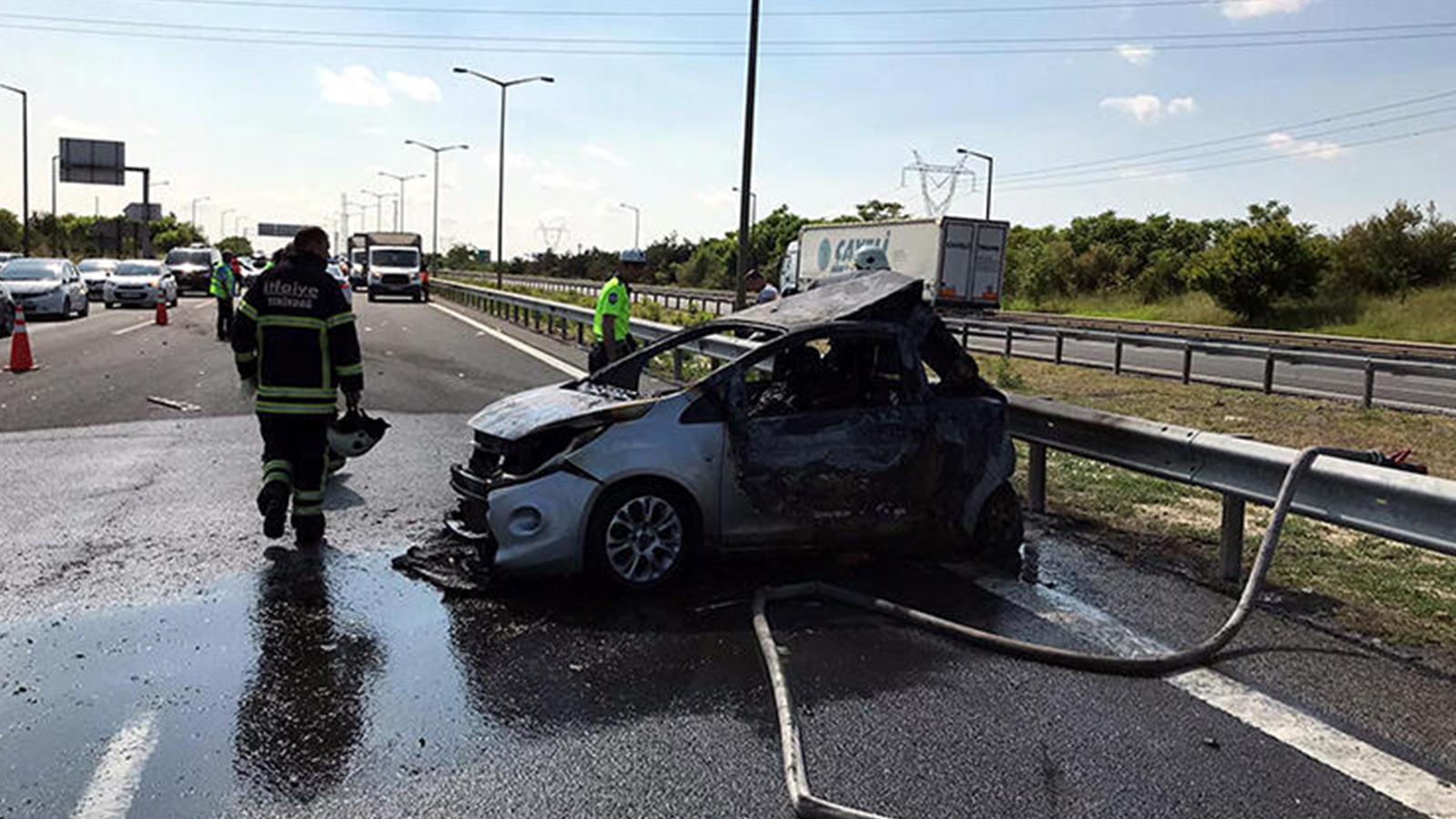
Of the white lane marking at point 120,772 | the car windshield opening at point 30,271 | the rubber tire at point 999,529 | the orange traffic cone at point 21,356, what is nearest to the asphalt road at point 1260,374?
the rubber tire at point 999,529

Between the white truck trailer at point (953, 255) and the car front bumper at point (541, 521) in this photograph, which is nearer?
the car front bumper at point (541, 521)

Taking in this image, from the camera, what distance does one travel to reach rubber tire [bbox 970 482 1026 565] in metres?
6.72

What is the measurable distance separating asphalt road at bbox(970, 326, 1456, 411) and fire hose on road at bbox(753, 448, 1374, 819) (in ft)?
40.9

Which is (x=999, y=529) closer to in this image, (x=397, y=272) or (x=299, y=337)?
(x=299, y=337)

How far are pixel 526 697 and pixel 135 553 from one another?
3.23 metres

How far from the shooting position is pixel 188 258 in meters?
46.0

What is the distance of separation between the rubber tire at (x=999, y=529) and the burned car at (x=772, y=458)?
11 mm

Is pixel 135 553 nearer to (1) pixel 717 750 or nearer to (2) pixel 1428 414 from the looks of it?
(1) pixel 717 750

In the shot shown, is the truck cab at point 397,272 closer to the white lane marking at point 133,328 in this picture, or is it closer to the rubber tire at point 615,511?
the white lane marking at point 133,328

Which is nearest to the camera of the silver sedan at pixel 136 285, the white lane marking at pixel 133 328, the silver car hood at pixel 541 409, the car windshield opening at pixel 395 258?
the silver car hood at pixel 541 409

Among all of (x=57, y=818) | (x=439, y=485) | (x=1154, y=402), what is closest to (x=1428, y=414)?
(x=1154, y=402)

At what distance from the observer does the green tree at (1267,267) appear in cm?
4403

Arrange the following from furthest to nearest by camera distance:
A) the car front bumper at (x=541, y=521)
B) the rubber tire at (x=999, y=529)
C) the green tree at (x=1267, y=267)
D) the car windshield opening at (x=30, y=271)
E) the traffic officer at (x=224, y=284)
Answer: the green tree at (x=1267, y=267), the car windshield opening at (x=30, y=271), the traffic officer at (x=224, y=284), the rubber tire at (x=999, y=529), the car front bumper at (x=541, y=521)

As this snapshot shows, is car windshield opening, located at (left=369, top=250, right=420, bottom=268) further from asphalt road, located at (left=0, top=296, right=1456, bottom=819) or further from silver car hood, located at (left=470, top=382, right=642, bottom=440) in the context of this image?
silver car hood, located at (left=470, top=382, right=642, bottom=440)
